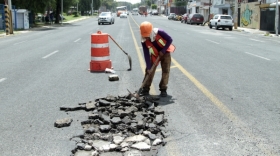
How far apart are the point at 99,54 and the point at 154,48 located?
3668mm

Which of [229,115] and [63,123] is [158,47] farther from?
[63,123]

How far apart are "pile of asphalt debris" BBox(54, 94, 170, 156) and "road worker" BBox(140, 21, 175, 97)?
0.84m

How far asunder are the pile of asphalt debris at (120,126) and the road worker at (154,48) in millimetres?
841

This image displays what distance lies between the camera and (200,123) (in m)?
5.57

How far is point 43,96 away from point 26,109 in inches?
41.5

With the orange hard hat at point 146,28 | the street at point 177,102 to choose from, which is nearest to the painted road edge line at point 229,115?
the street at point 177,102

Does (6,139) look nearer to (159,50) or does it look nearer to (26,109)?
(26,109)

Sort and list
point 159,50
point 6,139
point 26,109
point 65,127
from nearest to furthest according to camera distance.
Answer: point 6,139, point 65,127, point 26,109, point 159,50

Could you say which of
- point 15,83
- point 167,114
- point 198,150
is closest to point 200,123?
point 167,114

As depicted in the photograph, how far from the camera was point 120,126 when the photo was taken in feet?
17.2

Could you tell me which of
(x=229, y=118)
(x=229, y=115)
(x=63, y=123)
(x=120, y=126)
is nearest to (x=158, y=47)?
(x=229, y=115)

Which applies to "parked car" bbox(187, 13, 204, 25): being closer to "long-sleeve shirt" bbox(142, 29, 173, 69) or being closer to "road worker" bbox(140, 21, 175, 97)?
"road worker" bbox(140, 21, 175, 97)

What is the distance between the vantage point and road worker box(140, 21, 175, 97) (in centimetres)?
684

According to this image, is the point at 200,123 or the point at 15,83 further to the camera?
the point at 15,83
